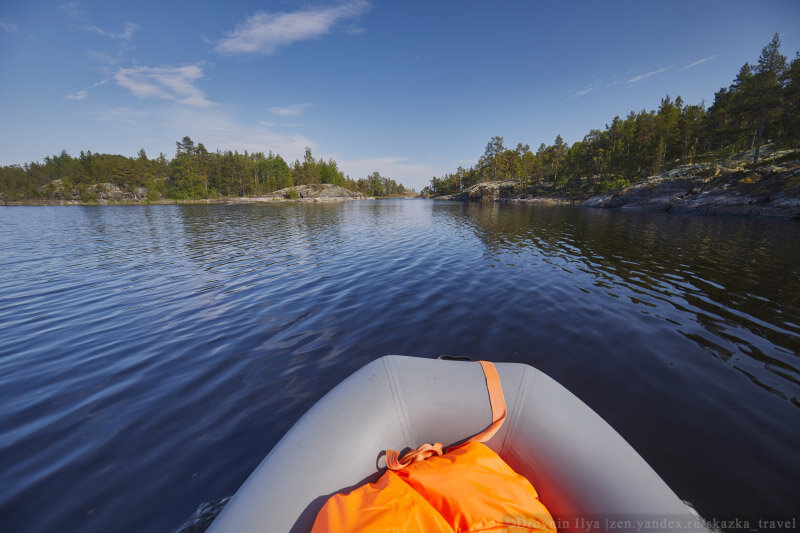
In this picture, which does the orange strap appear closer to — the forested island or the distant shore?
the forested island

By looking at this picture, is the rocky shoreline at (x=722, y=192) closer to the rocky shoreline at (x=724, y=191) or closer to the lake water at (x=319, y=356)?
the rocky shoreline at (x=724, y=191)

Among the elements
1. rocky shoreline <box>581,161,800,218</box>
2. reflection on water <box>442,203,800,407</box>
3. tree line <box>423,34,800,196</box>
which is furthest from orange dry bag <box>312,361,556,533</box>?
tree line <box>423,34,800,196</box>

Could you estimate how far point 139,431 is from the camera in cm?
362

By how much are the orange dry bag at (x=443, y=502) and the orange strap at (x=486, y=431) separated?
10 cm

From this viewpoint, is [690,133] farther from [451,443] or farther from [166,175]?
[166,175]

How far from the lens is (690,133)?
47.8 metres

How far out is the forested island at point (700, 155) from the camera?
2864 cm

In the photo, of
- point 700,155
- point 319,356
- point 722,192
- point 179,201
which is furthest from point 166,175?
point 700,155

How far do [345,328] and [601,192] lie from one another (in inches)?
2451

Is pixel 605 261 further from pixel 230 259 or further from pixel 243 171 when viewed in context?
pixel 243 171

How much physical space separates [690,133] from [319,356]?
240ft

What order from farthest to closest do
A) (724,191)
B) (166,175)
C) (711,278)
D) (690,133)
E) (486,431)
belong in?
(166,175)
(690,133)
(724,191)
(711,278)
(486,431)

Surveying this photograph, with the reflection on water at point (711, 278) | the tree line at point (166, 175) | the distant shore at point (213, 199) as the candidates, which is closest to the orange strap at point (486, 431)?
the reflection on water at point (711, 278)

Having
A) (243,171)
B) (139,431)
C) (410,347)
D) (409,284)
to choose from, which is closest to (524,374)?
(410,347)
